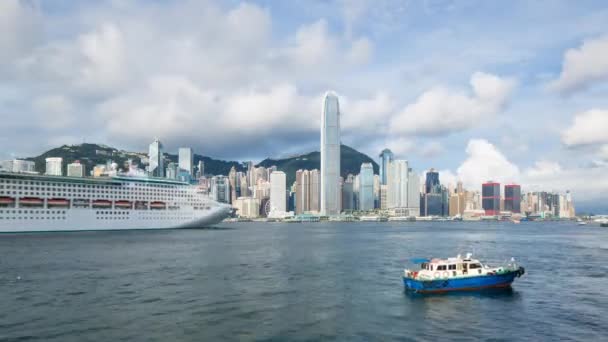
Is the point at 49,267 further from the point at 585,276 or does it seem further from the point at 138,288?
the point at 585,276

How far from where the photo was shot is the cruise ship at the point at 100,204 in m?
117

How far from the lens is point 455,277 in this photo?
46.1m

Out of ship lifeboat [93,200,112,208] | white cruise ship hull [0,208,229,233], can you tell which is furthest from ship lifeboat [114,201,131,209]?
ship lifeboat [93,200,112,208]

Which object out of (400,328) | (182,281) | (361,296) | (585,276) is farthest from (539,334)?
(182,281)

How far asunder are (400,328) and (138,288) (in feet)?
92.1

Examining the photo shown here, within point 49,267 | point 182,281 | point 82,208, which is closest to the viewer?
point 182,281

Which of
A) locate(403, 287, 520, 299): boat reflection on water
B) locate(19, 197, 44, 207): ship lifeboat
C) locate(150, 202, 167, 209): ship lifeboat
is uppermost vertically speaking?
locate(19, 197, 44, 207): ship lifeboat

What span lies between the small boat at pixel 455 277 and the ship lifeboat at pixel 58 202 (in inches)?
4297

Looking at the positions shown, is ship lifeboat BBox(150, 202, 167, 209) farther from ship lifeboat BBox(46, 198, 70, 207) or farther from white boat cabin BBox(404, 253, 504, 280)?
white boat cabin BBox(404, 253, 504, 280)

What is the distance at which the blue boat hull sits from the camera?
4533 centimetres

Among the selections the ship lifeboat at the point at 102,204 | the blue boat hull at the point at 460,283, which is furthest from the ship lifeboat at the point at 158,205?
the blue boat hull at the point at 460,283

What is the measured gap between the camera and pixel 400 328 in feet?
110

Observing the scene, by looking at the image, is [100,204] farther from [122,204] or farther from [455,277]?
[455,277]

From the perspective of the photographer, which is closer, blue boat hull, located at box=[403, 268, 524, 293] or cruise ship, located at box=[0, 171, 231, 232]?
blue boat hull, located at box=[403, 268, 524, 293]
